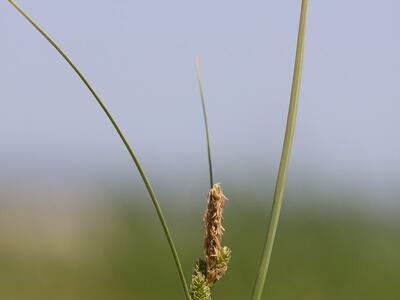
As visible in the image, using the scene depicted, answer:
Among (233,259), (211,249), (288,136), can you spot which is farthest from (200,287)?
(233,259)

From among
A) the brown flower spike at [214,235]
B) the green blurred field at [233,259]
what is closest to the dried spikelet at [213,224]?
the brown flower spike at [214,235]

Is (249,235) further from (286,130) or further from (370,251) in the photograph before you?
(286,130)

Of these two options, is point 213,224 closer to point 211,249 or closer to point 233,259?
point 211,249

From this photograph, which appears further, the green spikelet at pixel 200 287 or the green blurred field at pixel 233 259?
the green blurred field at pixel 233 259

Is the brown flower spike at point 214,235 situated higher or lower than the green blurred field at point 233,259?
higher

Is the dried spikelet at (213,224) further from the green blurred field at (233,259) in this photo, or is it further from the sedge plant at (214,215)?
the green blurred field at (233,259)

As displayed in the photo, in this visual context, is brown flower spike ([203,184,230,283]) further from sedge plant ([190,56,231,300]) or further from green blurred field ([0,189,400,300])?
green blurred field ([0,189,400,300])
